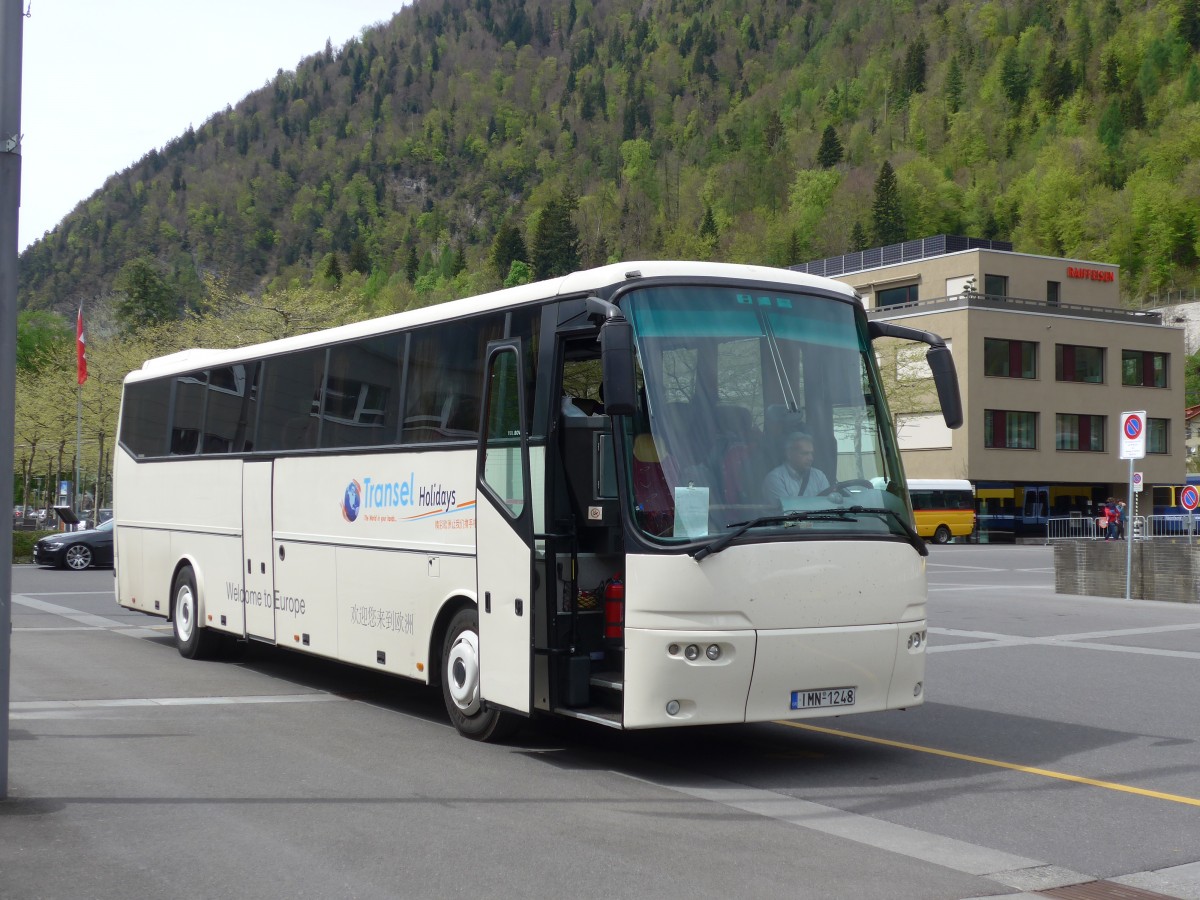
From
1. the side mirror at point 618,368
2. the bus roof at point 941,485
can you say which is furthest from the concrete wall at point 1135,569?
the bus roof at point 941,485

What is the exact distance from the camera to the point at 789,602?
329 inches

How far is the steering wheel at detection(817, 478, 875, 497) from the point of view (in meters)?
8.66

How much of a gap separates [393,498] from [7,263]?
4214 millimetres

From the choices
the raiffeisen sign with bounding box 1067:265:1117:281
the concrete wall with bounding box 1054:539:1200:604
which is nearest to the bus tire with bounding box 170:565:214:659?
the concrete wall with bounding box 1054:539:1200:604

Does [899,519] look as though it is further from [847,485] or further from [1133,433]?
[1133,433]

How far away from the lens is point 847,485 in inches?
345

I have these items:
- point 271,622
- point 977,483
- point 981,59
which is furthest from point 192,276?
point 271,622

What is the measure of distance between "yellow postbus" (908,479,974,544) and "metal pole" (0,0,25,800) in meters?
53.3

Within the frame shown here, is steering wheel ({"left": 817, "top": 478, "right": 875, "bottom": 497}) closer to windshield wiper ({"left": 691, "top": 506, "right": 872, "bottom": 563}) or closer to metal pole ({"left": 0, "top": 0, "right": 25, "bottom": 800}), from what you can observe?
windshield wiper ({"left": 691, "top": 506, "right": 872, "bottom": 563})

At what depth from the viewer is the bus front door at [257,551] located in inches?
519

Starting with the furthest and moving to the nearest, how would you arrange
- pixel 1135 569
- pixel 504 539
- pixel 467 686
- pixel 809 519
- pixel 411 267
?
pixel 411 267, pixel 1135 569, pixel 467 686, pixel 504 539, pixel 809 519

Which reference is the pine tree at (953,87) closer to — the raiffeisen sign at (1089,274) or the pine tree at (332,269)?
the pine tree at (332,269)

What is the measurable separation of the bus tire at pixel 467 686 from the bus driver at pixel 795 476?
2398 millimetres

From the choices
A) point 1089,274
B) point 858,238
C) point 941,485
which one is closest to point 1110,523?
point 941,485
